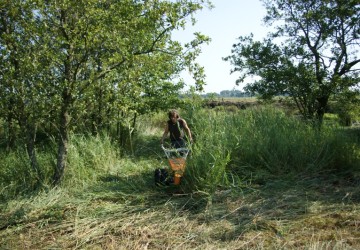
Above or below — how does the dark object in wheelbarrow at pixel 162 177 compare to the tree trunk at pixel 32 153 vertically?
below

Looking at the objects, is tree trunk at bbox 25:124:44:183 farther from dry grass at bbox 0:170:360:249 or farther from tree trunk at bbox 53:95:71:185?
dry grass at bbox 0:170:360:249

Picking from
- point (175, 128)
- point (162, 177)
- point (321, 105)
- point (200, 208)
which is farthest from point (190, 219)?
point (321, 105)

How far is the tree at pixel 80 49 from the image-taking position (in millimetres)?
5039

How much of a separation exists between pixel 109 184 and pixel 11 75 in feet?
7.46

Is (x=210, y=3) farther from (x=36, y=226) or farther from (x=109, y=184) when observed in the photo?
(x=36, y=226)

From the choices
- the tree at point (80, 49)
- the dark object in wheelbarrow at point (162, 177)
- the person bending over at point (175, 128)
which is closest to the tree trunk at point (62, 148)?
the tree at point (80, 49)

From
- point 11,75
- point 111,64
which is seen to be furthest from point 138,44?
point 11,75

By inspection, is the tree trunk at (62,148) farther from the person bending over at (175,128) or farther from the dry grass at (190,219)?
the person bending over at (175,128)

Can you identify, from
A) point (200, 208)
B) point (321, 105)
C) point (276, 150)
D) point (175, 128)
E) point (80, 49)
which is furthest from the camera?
point (321, 105)

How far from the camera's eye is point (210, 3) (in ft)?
18.6

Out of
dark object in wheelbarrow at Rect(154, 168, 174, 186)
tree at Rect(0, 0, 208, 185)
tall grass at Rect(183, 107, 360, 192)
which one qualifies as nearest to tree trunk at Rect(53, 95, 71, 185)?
tree at Rect(0, 0, 208, 185)

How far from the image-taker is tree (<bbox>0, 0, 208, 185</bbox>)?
504 centimetres

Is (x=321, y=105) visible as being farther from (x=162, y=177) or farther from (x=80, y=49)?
(x=80, y=49)

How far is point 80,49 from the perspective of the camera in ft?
17.7
